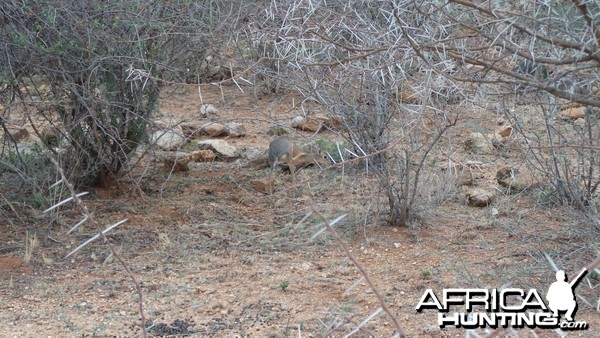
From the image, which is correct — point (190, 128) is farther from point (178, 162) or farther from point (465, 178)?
point (465, 178)

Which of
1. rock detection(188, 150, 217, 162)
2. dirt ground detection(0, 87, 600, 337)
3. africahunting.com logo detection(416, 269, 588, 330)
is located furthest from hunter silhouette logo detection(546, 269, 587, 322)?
rock detection(188, 150, 217, 162)

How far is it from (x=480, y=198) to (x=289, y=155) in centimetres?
167

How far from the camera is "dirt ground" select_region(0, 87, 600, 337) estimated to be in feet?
14.6

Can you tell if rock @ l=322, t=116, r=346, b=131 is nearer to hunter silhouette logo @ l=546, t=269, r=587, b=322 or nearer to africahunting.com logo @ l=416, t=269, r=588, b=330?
africahunting.com logo @ l=416, t=269, r=588, b=330

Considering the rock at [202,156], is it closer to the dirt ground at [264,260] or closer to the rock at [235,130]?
the dirt ground at [264,260]

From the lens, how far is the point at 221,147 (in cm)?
818

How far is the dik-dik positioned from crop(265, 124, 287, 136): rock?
1364mm

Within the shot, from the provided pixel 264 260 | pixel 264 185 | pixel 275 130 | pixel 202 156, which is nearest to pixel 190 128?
pixel 275 130

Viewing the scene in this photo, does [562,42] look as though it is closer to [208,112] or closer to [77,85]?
[77,85]

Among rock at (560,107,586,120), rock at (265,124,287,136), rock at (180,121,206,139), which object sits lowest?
rock at (180,121,206,139)

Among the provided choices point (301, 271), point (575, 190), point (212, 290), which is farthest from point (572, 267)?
point (212, 290)

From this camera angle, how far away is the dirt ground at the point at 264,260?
4445 millimetres

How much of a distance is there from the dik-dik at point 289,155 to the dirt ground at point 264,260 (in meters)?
0.22

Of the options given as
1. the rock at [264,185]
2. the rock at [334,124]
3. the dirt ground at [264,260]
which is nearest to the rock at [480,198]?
the dirt ground at [264,260]
